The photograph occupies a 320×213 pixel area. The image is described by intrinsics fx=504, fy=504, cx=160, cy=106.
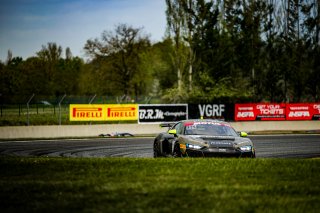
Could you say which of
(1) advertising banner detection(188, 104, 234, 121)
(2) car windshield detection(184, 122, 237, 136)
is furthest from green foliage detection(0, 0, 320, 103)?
(2) car windshield detection(184, 122, 237, 136)

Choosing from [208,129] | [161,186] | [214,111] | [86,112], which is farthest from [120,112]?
[161,186]

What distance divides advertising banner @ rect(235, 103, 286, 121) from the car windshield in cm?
1965

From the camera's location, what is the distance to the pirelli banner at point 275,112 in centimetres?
3369

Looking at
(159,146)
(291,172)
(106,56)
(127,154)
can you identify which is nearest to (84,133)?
(127,154)

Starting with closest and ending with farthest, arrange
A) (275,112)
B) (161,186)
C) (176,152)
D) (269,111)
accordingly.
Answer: (161,186) → (176,152) → (269,111) → (275,112)

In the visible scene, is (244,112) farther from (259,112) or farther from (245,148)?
(245,148)

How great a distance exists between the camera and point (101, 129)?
30.2 m

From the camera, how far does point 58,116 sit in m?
31.6

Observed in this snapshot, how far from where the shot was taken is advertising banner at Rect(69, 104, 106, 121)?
29.9 metres

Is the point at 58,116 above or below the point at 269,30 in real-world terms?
below

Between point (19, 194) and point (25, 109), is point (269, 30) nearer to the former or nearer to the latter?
point (25, 109)

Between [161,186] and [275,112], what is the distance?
27.7m

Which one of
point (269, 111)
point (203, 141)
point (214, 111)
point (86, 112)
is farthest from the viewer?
point (269, 111)

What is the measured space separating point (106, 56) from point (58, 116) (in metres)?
47.2
